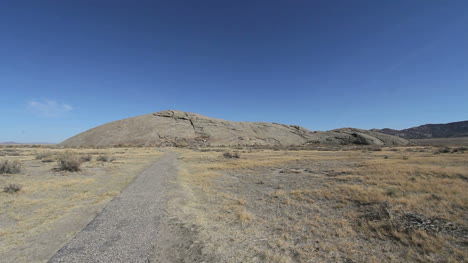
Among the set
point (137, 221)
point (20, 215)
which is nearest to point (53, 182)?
point (20, 215)

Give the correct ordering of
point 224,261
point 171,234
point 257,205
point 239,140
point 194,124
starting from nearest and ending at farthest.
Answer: point 224,261, point 171,234, point 257,205, point 239,140, point 194,124

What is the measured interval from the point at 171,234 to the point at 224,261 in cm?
208

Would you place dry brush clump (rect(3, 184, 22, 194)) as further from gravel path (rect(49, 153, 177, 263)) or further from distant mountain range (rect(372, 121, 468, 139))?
distant mountain range (rect(372, 121, 468, 139))

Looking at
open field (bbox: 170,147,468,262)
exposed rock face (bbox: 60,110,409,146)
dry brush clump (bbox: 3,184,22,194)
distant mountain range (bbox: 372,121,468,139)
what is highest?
distant mountain range (bbox: 372,121,468,139)

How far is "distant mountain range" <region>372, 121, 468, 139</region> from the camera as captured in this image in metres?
155

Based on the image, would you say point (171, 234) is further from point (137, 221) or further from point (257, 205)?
point (257, 205)

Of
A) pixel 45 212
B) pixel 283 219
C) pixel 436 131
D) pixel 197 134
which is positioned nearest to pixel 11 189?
pixel 45 212

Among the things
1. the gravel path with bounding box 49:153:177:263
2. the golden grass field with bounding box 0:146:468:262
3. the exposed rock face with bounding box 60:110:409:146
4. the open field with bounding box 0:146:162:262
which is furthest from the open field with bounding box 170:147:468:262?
the exposed rock face with bounding box 60:110:409:146

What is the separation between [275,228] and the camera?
6.66 meters

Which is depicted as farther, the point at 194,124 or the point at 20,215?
the point at 194,124

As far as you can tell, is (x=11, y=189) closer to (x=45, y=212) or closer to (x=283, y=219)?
(x=45, y=212)

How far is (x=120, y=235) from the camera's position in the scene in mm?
5672

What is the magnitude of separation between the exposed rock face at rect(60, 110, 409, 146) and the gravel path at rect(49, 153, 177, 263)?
60697 millimetres

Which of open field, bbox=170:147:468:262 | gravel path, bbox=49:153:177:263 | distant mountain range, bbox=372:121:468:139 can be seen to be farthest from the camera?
distant mountain range, bbox=372:121:468:139
